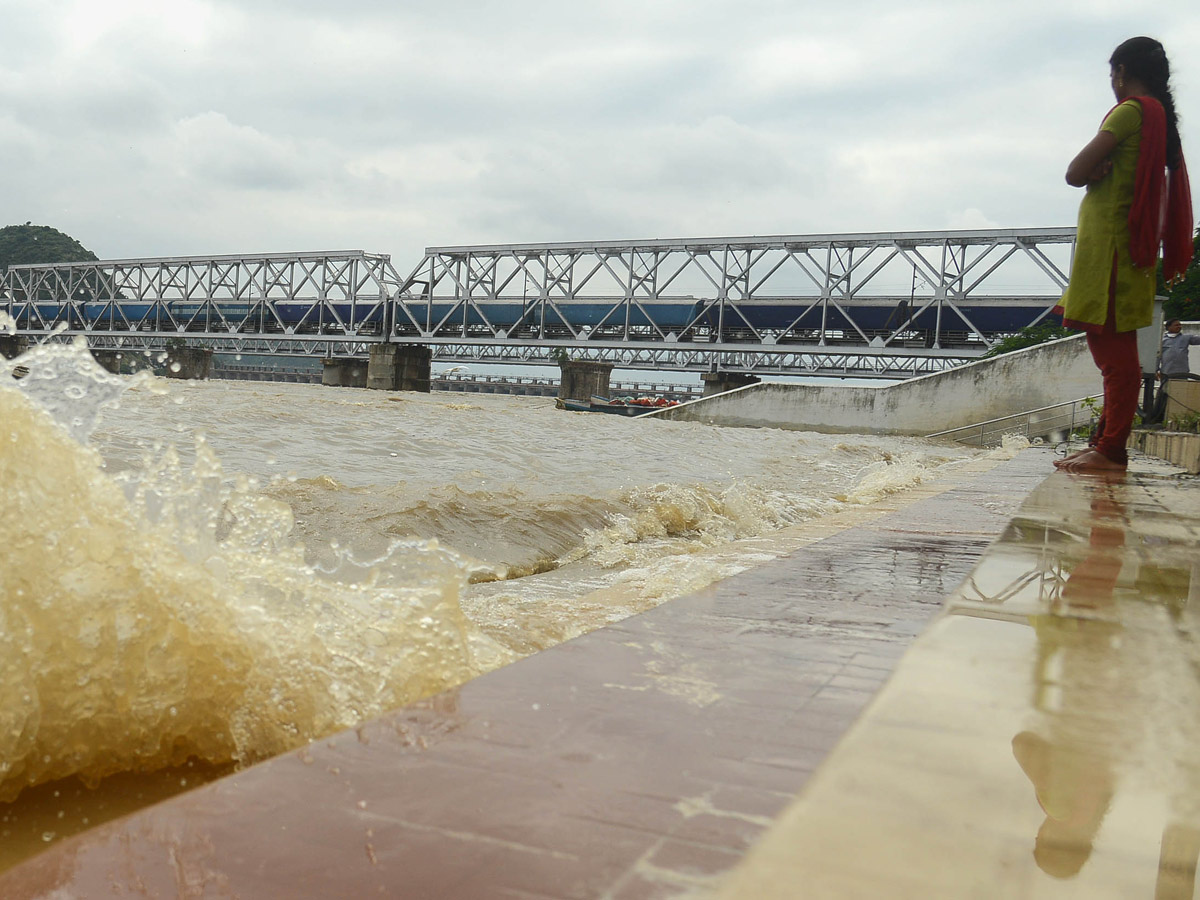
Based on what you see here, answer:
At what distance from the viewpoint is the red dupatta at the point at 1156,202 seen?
15.7 ft

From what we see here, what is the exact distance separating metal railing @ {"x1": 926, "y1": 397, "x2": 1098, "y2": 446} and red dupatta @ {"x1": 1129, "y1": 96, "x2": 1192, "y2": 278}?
464 inches

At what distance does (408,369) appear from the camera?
56969 millimetres

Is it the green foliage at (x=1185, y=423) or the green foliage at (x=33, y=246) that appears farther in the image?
the green foliage at (x=33, y=246)

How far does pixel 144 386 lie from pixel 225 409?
55.3 feet

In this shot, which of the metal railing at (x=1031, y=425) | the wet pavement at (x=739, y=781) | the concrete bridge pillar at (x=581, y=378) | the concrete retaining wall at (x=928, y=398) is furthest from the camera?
the concrete bridge pillar at (x=581, y=378)

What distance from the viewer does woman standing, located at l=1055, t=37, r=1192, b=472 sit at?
481 cm

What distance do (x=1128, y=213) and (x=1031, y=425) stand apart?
560 inches

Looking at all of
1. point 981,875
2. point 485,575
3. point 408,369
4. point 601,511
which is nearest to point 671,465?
point 601,511

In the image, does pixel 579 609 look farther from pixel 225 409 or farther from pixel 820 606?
pixel 225 409

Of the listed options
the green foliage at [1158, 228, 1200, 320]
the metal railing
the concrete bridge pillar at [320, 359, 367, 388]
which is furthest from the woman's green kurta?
the concrete bridge pillar at [320, 359, 367, 388]

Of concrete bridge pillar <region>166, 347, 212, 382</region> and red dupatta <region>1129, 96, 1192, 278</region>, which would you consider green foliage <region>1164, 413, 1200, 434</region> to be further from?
concrete bridge pillar <region>166, 347, 212, 382</region>

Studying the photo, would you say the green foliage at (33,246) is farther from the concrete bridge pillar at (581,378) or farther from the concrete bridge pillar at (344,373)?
the concrete bridge pillar at (581,378)

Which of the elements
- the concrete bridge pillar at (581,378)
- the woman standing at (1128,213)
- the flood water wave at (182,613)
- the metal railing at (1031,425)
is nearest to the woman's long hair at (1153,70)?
the woman standing at (1128,213)

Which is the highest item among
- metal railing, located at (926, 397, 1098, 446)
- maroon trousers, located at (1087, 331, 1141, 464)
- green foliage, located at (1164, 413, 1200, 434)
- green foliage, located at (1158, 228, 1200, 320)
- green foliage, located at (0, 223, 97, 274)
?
green foliage, located at (0, 223, 97, 274)
